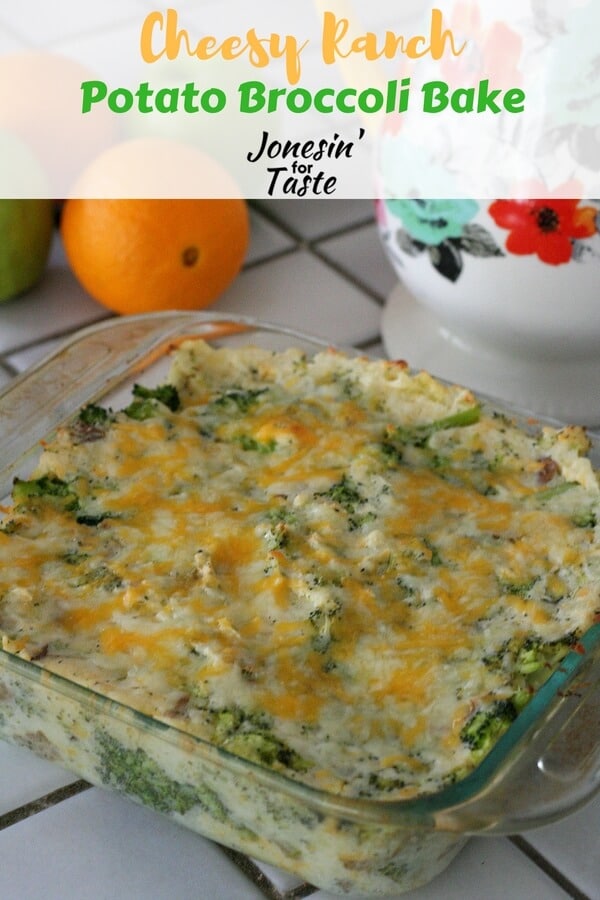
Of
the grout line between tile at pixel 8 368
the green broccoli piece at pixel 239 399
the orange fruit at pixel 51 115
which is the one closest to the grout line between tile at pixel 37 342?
the grout line between tile at pixel 8 368

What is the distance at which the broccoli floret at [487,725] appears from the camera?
0.70 metres

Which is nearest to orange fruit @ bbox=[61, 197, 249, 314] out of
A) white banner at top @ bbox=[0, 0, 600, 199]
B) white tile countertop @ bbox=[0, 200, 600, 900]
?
white banner at top @ bbox=[0, 0, 600, 199]

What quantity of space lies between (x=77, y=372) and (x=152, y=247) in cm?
20

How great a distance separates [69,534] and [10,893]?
0.23 meters

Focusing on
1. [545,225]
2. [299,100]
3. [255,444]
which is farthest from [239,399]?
[299,100]

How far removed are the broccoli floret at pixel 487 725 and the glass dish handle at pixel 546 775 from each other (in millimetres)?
17

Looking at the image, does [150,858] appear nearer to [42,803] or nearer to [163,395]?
[42,803]

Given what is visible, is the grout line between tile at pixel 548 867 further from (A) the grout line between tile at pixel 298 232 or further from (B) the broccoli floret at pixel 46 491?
(A) the grout line between tile at pixel 298 232

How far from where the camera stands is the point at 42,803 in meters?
0.81

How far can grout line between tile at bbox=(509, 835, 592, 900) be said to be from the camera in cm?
77

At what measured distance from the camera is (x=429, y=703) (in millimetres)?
730

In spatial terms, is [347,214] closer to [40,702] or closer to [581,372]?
[581,372]

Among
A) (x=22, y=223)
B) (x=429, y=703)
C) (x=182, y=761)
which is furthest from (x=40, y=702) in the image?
(x=22, y=223)

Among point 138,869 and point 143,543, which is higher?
point 143,543
